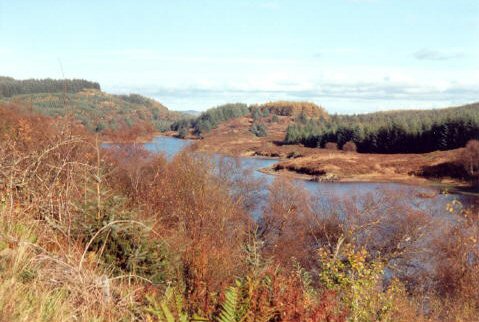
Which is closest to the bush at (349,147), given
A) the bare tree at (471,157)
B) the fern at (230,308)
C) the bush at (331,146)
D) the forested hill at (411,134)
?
the forested hill at (411,134)

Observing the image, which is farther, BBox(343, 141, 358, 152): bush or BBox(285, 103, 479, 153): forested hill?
BBox(343, 141, 358, 152): bush

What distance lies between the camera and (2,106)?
34.9 meters

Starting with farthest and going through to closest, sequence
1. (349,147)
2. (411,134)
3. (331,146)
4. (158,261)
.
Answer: (331,146)
(349,147)
(411,134)
(158,261)

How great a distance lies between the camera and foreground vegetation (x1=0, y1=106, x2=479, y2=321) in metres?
4.08

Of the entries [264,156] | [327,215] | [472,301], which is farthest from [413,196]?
[264,156]

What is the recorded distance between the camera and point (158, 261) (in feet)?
25.9

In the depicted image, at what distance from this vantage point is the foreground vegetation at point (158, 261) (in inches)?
161

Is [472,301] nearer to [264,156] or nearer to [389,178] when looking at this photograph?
[389,178]

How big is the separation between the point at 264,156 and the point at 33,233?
107 m

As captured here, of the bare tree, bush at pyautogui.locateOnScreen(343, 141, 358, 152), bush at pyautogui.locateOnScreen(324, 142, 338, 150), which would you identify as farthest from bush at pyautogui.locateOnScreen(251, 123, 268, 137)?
the bare tree

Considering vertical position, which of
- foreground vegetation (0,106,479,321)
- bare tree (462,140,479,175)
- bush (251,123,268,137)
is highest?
foreground vegetation (0,106,479,321)

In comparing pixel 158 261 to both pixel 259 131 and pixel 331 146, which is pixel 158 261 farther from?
pixel 259 131

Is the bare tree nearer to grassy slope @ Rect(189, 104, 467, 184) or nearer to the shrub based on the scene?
grassy slope @ Rect(189, 104, 467, 184)

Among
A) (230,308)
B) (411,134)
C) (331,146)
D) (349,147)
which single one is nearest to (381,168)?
(411,134)
